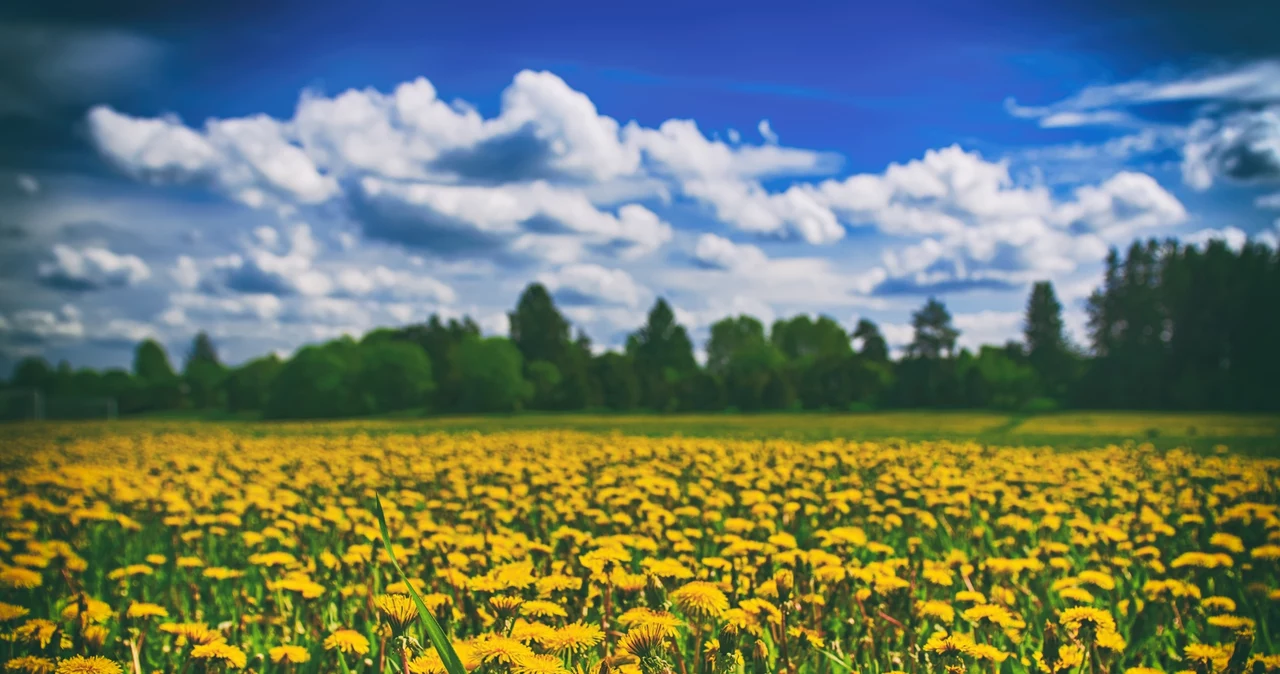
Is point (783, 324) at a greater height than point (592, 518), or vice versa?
point (783, 324)

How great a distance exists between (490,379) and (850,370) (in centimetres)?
2791

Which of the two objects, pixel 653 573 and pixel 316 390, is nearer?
pixel 653 573

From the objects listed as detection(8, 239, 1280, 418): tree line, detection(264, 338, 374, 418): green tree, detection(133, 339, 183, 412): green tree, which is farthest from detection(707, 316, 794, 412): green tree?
detection(133, 339, 183, 412): green tree

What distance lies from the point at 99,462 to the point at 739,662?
12.2m

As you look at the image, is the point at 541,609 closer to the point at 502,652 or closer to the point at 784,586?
the point at 502,652

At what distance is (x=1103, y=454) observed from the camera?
12055mm

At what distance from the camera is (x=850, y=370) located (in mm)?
57938

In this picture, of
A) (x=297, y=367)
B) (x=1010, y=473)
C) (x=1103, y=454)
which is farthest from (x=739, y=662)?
(x=297, y=367)

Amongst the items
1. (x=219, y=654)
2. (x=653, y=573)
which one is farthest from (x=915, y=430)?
(x=219, y=654)

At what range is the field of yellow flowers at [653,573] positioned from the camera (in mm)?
3117

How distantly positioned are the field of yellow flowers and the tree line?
108ft

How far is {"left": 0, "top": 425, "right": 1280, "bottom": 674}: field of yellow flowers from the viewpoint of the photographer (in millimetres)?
3117

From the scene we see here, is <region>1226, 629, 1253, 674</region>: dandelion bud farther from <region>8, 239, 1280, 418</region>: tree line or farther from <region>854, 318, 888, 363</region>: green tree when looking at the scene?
<region>854, 318, 888, 363</region>: green tree

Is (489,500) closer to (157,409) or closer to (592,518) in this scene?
(592,518)
